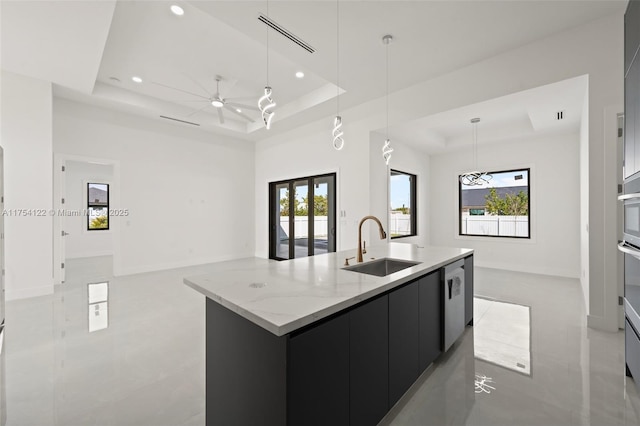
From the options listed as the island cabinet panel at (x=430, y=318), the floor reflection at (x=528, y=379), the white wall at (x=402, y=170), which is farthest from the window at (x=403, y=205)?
the island cabinet panel at (x=430, y=318)

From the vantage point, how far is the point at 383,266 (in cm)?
251

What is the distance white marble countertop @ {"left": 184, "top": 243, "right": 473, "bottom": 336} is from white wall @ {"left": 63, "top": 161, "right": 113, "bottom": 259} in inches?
346

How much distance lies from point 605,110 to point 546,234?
11.2ft

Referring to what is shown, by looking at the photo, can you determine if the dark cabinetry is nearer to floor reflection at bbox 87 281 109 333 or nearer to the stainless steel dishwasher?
the stainless steel dishwasher

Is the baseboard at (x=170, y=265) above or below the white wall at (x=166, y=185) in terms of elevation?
below

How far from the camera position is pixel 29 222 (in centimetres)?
416

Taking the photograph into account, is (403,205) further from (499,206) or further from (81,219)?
(81,219)

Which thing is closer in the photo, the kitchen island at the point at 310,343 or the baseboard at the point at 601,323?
the kitchen island at the point at 310,343

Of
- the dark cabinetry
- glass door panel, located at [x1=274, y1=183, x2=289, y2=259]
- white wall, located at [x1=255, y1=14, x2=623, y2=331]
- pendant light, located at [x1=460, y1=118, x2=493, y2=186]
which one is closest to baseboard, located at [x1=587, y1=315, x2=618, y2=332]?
white wall, located at [x1=255, y1=14, x2=623, y2=331]

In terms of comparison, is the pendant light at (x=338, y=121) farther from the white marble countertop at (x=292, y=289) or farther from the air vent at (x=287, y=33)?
the white marble countertop at (x=292, y=289)

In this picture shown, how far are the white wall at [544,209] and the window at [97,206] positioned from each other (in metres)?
10.3

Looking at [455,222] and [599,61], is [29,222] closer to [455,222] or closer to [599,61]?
[599,61]

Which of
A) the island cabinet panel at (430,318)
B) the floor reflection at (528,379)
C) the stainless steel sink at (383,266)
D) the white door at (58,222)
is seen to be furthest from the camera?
the white door at (58,222)

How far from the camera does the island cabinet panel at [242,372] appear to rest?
1.11m
